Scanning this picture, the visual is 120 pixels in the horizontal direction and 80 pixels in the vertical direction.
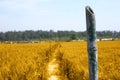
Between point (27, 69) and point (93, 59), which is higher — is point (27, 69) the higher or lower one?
the lower one

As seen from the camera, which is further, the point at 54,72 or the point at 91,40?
the point at 54,72

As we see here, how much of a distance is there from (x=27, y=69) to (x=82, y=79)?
82.8 inches

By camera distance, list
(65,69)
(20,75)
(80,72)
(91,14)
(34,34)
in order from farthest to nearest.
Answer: (34,34)
(65,69)
(80,72)
(20,75)
(91,14)

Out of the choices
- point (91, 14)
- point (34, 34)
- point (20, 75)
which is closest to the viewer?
point (91, 14)

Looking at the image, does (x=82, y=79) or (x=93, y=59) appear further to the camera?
(x=82, y=79)

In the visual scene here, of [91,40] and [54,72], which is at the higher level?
[91,40]

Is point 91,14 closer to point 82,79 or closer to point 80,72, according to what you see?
point 82,79

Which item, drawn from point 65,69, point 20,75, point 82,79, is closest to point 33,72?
point 20,75

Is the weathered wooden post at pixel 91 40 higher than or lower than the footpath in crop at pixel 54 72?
higher

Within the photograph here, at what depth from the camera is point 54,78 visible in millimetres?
14703

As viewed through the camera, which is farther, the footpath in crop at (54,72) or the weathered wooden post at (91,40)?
the footpath in crop at (54,72)

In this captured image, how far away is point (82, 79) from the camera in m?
12.5

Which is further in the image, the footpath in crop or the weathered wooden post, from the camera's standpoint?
the footpath in crop

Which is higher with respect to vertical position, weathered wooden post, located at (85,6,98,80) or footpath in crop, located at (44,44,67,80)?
weathered wooden post, located at (85,6,98,80)
